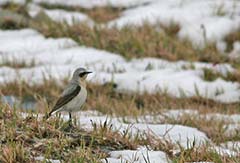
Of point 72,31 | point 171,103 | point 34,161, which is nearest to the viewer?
point 34,161

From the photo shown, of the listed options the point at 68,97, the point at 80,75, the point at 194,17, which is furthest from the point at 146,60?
the point at 68,97

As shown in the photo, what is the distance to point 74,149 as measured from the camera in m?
4.85

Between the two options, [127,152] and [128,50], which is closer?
[127,152]

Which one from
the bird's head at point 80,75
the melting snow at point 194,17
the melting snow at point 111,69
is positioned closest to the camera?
the bird's head at point 80,75

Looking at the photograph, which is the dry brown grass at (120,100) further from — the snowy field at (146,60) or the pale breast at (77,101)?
the pale breast at (77,101)

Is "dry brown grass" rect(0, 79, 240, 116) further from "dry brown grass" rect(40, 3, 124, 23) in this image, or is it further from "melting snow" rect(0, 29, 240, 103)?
"dry brown grass" rect(40, 3, 124, 23)

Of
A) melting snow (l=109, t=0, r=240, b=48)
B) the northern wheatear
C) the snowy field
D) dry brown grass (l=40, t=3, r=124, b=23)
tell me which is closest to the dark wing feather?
the northern wheatear

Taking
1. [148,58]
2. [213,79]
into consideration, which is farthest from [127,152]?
[148,58]

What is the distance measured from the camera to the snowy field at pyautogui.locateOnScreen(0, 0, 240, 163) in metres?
7.23

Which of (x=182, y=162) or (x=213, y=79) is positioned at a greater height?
(x=213, y=79)

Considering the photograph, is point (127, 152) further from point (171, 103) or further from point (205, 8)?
point (205, 8)

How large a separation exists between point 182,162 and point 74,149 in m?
0.78

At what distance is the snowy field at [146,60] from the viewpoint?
23.7ft

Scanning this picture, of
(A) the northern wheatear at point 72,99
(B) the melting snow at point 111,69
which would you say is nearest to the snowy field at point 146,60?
(B) the melting snow at point 111,69
